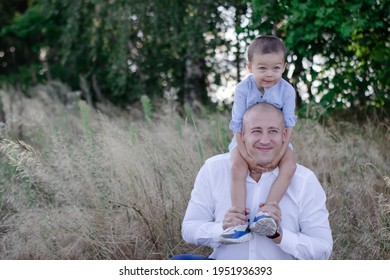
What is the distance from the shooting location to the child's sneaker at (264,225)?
307 centimetres

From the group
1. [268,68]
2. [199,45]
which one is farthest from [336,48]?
[268,68]

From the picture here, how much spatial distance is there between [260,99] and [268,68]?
206mm

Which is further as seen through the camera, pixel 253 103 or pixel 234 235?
pixel 253 103

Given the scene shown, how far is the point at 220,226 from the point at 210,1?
22.9 feet

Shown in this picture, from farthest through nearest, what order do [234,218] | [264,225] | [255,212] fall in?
[255,212] → [234,218] → [264,225]

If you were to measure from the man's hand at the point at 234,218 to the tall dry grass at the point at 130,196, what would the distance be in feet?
4.63

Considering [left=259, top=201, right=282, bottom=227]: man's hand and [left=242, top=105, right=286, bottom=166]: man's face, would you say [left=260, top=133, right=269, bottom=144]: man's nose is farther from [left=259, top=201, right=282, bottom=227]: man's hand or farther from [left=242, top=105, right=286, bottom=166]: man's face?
[left=259, top=201, right=282, bottom=227]: man's hand

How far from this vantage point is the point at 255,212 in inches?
137

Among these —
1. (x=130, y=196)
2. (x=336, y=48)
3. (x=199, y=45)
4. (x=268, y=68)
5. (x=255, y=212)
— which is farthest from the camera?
(x=199, y=45)

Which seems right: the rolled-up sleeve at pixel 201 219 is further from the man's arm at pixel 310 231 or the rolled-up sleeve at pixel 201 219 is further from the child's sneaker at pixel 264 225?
the man's arm at pixel 310 231

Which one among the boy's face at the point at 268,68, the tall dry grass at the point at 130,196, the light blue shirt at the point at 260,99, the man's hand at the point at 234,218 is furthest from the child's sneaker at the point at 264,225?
the tall dry grass at the point at 130,196

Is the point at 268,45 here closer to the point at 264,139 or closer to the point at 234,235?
the point at 264,139
